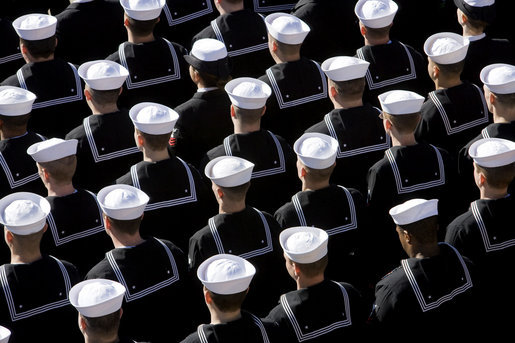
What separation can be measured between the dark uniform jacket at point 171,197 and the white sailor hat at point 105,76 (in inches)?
28.3

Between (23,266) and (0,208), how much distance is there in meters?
0.44

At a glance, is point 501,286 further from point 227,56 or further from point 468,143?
point 227,56

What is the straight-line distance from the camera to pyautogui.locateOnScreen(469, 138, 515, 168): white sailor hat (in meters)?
7.92

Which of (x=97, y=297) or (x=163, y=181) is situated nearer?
(x=97, y=297)

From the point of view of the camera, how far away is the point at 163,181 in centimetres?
815

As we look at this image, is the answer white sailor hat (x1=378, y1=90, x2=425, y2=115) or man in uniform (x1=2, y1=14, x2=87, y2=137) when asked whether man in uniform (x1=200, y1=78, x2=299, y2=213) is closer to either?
white sailor hat (x1=378, y1=90, x2=425, y2=115)

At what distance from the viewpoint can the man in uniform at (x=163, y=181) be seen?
26.7 ft

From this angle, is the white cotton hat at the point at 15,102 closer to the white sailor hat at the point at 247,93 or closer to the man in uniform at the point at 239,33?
the white sailor hat at the point at 247,93

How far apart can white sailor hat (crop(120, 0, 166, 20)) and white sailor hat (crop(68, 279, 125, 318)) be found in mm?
2854

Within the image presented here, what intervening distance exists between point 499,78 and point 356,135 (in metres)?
1.09

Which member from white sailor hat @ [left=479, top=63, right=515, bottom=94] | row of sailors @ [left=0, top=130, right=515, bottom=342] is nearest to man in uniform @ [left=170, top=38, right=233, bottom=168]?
row of sailors @ [left=0, top=130, right=515, bottom=342]

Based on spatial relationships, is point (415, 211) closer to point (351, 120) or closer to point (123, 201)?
point (351, 120)

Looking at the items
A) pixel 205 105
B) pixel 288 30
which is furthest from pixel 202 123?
pixel 288 30

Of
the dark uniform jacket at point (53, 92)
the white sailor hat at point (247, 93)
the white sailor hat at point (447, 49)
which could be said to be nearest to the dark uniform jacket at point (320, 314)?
the white sailor hat at point (247, 93)
